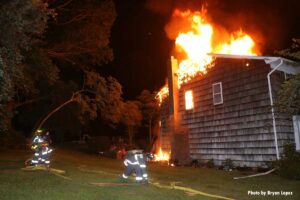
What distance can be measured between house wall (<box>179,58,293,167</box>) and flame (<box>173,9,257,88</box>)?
67cm

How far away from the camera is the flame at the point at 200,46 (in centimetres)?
2002

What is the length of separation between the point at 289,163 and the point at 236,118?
4.01 metres

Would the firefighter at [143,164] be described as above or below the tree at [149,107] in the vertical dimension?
below

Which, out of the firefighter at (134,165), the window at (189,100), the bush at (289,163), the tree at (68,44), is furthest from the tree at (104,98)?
the firefighter at (134,165)

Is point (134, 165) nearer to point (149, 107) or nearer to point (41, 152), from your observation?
point (41, 152)

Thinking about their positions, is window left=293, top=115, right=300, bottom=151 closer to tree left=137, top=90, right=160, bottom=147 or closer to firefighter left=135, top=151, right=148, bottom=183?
firefighter left=135, top=151, right=148, bottom=183

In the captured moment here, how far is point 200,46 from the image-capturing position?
21.3 metres

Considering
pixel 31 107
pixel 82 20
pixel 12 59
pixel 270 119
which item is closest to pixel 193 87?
pixel 270 119

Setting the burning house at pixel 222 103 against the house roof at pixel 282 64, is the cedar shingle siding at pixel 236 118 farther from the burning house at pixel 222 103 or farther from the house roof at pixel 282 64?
the house roof at pixel 282 64

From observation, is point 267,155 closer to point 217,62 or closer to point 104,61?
point 217,62

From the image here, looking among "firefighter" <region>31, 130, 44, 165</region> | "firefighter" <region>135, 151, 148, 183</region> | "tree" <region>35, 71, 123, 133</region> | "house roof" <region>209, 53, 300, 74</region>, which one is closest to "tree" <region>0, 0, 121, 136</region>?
"tree" <region>35, 71, 123, 133</region>

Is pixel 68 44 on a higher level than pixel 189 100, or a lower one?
higher

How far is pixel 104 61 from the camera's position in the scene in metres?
29.2

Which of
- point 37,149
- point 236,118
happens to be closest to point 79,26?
point 37,149
